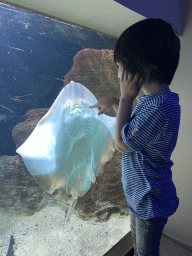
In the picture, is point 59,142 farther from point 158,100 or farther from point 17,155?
point 158,100

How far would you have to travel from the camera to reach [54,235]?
107 cm

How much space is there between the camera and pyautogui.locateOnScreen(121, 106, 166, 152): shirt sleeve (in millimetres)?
544

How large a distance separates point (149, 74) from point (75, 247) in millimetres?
1144

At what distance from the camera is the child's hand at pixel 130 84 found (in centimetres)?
59

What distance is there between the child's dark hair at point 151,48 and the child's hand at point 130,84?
2 centimetres

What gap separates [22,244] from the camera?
96cm

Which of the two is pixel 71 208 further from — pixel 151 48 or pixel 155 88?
pixel 151 48

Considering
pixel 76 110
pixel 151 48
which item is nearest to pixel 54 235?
pixel 76 110

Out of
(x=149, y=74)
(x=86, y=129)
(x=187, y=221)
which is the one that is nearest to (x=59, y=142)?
(x=86, y=129)

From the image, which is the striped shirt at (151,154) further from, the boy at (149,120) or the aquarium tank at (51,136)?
the aquarium tank at (51,136)

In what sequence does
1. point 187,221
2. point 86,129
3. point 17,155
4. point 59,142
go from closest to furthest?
point 17,155 < point 59,142 < point 86,129 < point 187,221

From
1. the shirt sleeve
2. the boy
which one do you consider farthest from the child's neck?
the shirt sleeve

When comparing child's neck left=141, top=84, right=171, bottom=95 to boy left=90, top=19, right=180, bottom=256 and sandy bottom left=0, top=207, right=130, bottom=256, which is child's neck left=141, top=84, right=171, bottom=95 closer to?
boy left=90, top=19, right=180, bottom=256

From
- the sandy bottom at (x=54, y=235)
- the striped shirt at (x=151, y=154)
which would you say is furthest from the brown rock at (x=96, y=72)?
the sandy bottom at (x=54, y=235)
